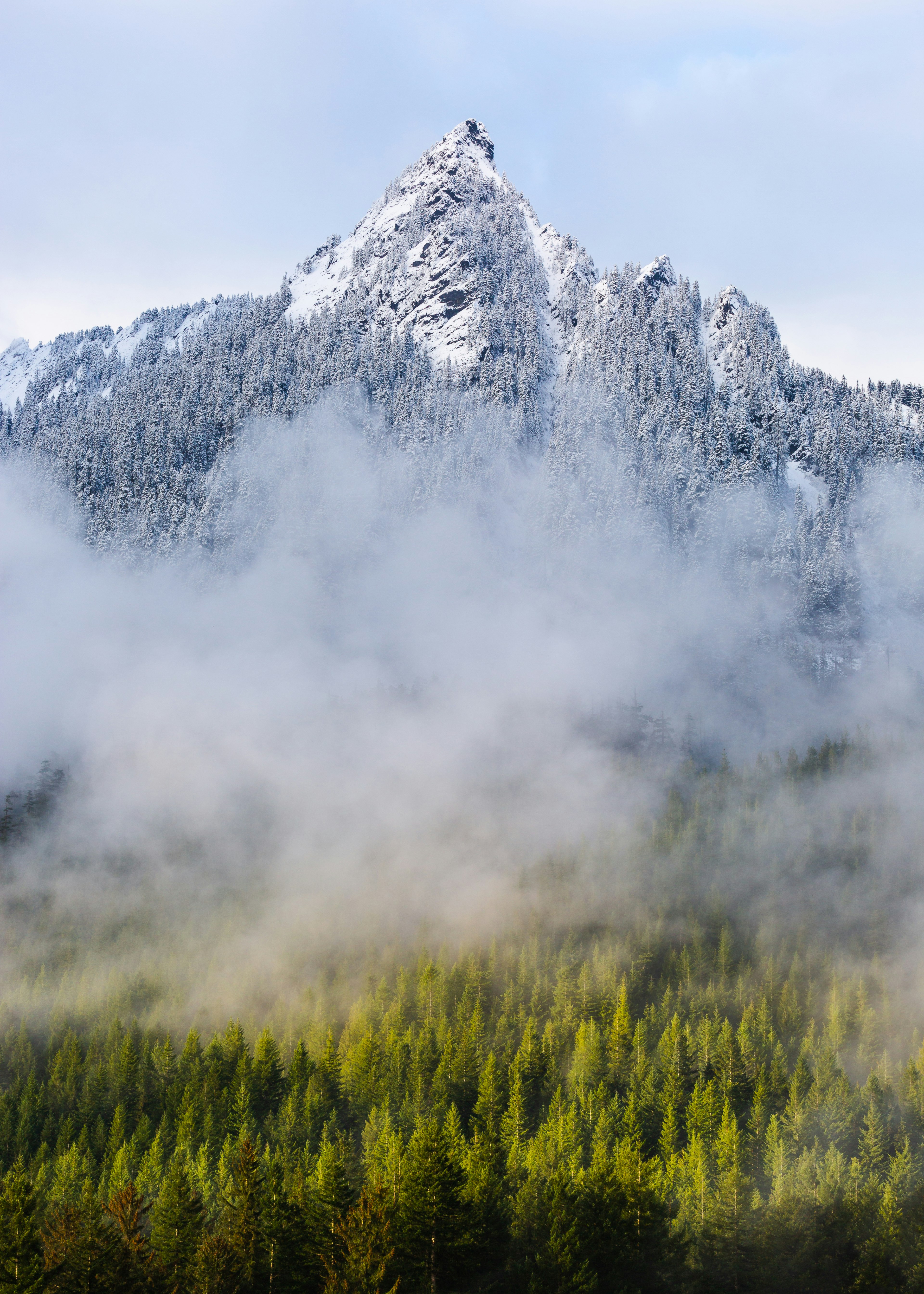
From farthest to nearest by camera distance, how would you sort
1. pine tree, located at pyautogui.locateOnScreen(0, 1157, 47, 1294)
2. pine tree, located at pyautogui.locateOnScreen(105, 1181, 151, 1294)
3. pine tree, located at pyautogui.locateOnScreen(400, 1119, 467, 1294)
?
pine tree, located at pyautogui.locateOnScreen(400, 1119, 467, 1294) < pine tree, located at pyautogui.locateOnScreen(105, 1181, 151, 1294) < pine tree, located at pyautogui.locateOnScreen(0, 1157, 47, 1294)

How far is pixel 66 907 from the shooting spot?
649 ft

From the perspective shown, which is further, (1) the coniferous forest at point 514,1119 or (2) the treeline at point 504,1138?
(1) the coniferous forest at point 514,1119

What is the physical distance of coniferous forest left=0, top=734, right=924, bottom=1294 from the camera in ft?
172

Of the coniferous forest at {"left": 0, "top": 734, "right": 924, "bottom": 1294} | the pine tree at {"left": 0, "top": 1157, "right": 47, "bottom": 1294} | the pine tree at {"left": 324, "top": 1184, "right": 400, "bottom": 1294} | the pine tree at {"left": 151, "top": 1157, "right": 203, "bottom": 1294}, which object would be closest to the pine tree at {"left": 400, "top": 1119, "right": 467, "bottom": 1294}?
the coniferous forest at {"left": 0, "top": 734, "right": 924, "bottom": 1294}

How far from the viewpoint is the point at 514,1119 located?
9988 cm

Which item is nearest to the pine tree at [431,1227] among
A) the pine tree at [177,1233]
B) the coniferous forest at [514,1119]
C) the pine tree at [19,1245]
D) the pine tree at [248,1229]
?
the coniferous forest at [514,1119]

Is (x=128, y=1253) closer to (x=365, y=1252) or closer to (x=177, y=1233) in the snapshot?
(x=177, y=1233)

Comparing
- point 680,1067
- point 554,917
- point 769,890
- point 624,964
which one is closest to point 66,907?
point 554,917

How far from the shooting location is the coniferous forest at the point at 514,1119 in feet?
172

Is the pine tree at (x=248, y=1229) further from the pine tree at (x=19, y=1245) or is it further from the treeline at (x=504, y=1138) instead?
the pine tree at (x=19, y=1245)

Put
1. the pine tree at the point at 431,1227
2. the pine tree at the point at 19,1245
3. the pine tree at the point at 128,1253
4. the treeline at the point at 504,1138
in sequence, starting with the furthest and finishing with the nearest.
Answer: the pine tree at the point at 431,1227 → the treeline at the point at 504,1138 → the pine tree at the point at 128,1253 → the pine tree at the point at 19,1245

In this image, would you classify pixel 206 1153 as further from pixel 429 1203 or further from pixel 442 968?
pixel 442 968

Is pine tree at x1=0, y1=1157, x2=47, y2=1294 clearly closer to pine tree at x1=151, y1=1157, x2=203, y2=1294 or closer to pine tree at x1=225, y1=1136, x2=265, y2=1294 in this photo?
pine tree at x1=151, y1=1157, x2=203, y2=1294

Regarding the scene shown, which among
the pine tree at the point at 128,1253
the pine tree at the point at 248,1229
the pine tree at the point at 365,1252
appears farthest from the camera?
the pine tree at the point at 248,1229
